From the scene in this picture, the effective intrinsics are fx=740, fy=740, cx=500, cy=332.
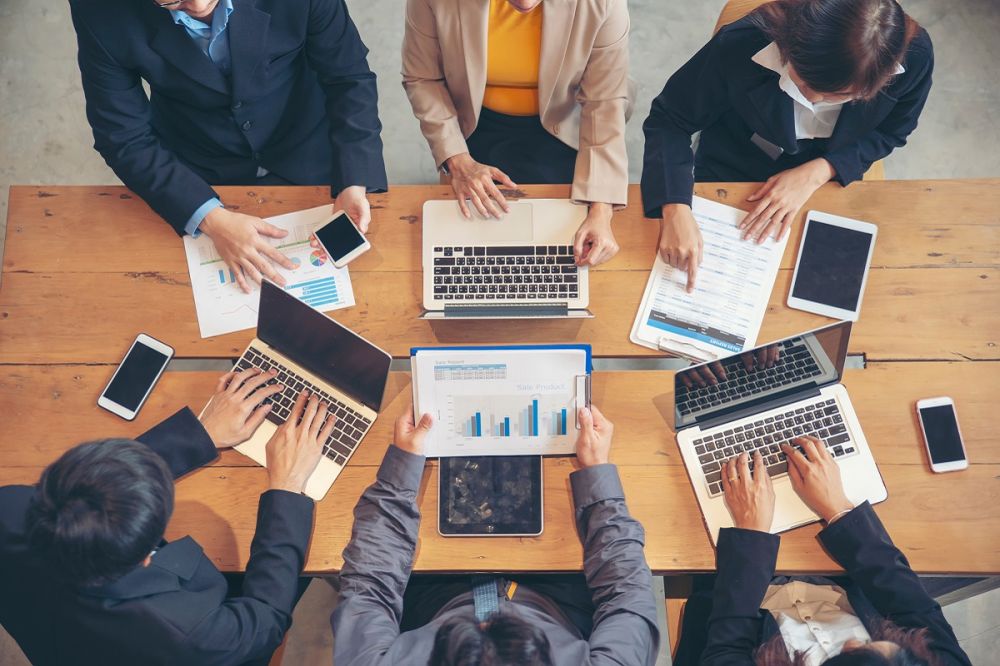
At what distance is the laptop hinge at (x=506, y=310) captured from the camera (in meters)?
1.65

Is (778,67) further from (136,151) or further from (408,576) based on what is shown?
(136,151)

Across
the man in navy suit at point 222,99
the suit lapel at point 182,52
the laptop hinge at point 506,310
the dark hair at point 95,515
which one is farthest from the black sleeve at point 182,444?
the suit lapel at point 182,52

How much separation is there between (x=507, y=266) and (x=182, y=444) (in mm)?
803

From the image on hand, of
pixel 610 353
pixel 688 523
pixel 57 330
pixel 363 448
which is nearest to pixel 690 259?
pixel 610 353

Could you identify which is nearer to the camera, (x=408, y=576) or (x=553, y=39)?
(x=408, y=576)

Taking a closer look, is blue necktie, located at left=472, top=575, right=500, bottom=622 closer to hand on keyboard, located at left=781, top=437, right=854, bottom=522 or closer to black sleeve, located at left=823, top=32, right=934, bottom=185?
hand on keyboard, located at left=781, top=437, right=854, bottom=522

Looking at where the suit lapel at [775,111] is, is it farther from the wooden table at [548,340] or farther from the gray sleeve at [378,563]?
the gray sleeve at [378,563]

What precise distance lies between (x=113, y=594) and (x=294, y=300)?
2.11 ft

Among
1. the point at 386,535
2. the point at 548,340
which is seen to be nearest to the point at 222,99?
the point at 548,340

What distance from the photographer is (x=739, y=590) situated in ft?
4.90

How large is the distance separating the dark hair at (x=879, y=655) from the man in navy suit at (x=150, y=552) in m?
0.97

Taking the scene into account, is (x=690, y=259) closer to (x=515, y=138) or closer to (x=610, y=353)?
(x=610, y=353)

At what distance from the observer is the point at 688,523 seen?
1.57 metres

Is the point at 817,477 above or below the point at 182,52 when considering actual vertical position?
below
